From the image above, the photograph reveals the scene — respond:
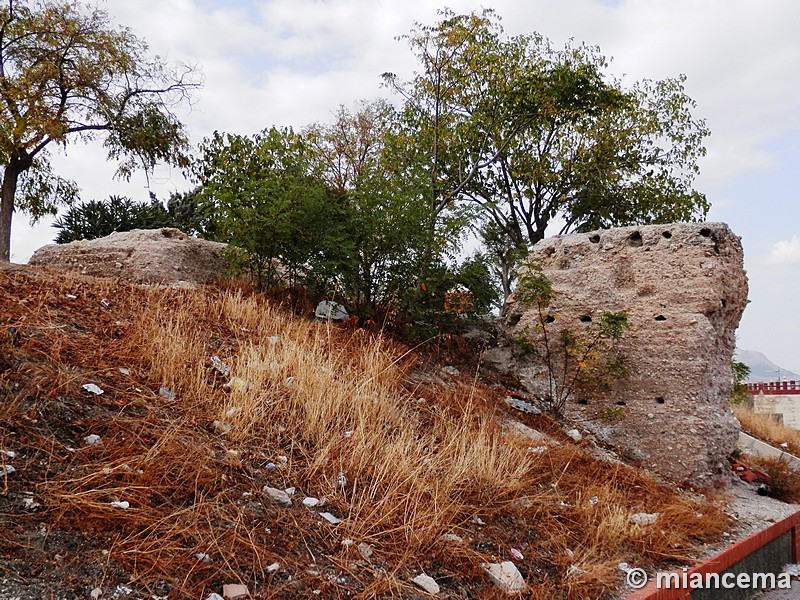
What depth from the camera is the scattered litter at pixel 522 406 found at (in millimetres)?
8414

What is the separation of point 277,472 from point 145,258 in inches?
254

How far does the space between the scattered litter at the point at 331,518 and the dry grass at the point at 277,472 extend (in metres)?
0.06

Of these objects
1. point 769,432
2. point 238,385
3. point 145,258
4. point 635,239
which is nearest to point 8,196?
point 145,258

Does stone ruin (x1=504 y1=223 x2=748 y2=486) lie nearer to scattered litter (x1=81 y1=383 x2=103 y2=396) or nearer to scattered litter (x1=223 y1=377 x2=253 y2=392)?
scattered litter (x1=223 y1=377 x2=253 y2=392)

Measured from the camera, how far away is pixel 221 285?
31.1 feet

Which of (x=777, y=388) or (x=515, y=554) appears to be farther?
(x=777, y=388)

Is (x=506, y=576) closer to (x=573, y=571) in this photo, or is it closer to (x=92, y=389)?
(x=573, y=571)

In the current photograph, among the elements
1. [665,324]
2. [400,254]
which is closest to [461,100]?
[400,254]

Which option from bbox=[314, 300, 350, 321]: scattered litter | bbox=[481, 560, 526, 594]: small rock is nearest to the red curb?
bbox=[481, 560, 526, 594]: small rock

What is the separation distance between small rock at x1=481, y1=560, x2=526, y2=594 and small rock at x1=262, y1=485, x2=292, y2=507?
1226 mm

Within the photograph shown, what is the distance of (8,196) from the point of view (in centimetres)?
1516

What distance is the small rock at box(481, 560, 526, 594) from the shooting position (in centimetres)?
381

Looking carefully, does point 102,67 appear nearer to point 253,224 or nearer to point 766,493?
point 253,224

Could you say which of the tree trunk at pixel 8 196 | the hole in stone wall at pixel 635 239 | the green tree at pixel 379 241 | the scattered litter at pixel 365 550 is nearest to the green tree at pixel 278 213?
the green tree at pixel 379 241
